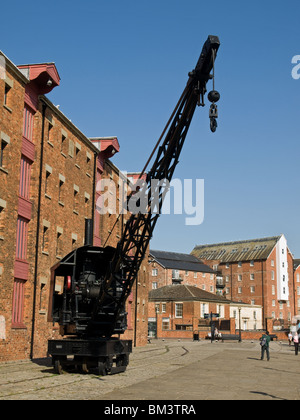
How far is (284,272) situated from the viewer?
9931 cm

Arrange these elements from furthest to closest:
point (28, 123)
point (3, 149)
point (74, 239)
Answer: point (74, 239) → point (28, 123) → point (3, 149)

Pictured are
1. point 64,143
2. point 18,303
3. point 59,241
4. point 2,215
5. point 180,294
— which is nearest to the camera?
point 2,215

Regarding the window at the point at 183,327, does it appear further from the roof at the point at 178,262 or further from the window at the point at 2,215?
the window at the point at 2,215

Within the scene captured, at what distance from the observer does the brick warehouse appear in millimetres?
22531

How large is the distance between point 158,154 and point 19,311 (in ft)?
33.3

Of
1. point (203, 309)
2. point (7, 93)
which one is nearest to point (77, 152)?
point (7, 93)

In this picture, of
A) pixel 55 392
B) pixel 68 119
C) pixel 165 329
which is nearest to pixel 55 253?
pixel 68 119

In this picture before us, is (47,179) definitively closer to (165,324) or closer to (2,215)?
(2,215)

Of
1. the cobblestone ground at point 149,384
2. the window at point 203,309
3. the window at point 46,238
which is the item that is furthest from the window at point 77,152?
the window at point 203,309

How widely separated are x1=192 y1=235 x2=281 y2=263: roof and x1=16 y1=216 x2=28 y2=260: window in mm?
75245

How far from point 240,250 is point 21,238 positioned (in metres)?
81.6

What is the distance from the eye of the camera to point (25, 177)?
24.8 metres

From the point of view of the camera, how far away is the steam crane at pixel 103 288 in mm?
17969

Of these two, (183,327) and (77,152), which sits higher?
(77,152)
